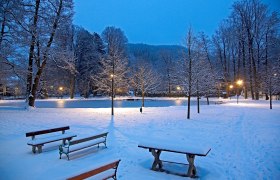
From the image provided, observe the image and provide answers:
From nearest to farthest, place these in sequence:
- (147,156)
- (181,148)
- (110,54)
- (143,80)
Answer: (181,148), (147,156), (143,80), (110,54)

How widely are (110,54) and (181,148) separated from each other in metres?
29.7

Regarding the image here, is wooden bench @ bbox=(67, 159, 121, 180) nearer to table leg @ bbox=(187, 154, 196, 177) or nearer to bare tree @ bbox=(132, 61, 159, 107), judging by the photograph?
table leg @ bbox=(187, 154, 196, 177)

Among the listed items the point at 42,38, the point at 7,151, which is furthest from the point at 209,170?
the point at 42,38

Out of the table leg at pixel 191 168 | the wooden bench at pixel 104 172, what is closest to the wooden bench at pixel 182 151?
the table leg at pixel 191 168

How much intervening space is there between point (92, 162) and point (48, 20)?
17.8 m

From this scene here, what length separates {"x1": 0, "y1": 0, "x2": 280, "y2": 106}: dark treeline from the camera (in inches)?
756

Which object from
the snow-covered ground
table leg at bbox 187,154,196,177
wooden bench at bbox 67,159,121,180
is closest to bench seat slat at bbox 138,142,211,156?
table leg at bbox 187,154,196,177

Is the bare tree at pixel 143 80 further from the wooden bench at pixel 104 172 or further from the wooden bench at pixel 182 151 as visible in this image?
the wooden bench at pixel 104 172

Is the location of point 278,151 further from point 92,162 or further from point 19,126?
point 19,126

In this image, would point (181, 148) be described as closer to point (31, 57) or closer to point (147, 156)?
Answer: point (147, 156)

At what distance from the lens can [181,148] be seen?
22.5ft

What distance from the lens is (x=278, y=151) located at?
910 centimetres

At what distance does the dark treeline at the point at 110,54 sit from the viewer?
1920 centimetres

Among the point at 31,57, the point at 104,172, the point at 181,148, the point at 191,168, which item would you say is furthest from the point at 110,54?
the point at 104,172
